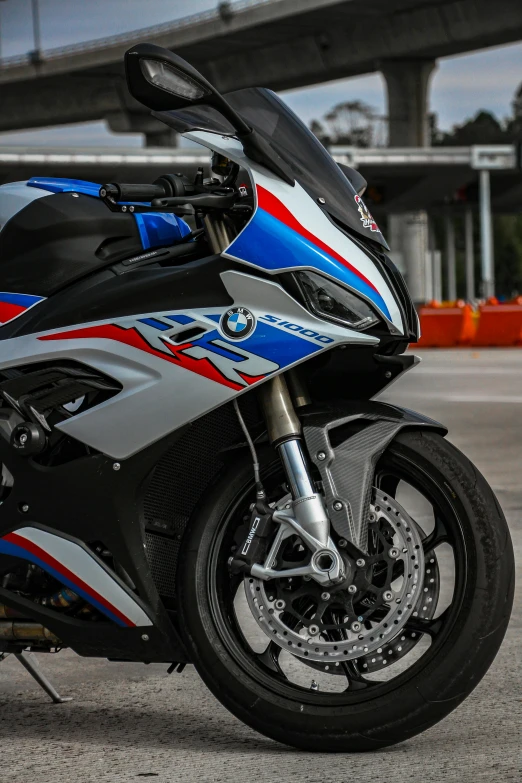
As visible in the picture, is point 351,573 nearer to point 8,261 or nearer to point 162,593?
point 162,593

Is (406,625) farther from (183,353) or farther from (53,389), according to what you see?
(53,389)

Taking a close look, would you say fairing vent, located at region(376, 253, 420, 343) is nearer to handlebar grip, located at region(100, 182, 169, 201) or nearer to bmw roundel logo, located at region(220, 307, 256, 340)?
bmw roundel logo, located at region(220, 307, 256, 340)

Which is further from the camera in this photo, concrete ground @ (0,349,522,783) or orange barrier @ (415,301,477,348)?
orange barrier @ (415,301,477,348)

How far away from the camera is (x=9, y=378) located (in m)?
3.31

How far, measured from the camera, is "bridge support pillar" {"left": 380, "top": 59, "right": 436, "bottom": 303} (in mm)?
51863

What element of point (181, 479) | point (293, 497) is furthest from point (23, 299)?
point (293, 497)

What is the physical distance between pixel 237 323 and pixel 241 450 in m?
0.33

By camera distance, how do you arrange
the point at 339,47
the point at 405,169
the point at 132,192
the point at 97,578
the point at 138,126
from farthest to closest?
the point at 138,126, the point at 339,47, the point at 405,169, the point at 97,578, the point at 132,192

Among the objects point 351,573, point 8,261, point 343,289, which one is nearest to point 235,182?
point 343,289

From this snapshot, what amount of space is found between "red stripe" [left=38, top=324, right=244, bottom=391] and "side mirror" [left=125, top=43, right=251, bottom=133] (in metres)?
0.54

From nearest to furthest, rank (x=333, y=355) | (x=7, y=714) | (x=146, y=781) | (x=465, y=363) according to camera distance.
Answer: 1. (x=146, y=781)
2. (x=333, y=355)
3. (x=7, y=714)
4. (x=465, y=363)

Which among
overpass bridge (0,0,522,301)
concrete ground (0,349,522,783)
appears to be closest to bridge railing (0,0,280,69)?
overpass bridge (0,0,522,301)

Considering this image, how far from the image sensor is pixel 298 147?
3201 mm

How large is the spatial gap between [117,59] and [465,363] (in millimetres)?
43962
